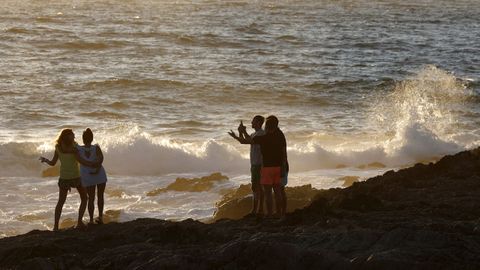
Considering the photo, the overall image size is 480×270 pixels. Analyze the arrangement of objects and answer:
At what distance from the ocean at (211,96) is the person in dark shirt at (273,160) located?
3494 mm

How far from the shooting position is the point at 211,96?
3047 cm

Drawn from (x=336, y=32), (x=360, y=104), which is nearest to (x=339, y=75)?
(x=360, y=104)

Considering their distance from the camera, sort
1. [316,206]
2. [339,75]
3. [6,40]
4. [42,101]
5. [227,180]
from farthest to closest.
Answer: [6,40], [339,75], [42,101], [227,180], [316,206]

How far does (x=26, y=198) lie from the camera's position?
16.8 meters

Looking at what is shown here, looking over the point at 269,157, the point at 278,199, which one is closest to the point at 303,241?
the point at 269,157

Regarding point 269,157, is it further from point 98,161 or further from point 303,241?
point 303,241

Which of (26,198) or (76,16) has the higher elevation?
(76,16)

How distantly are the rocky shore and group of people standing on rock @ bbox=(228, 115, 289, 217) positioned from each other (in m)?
0.64

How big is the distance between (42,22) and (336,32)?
16.2 m

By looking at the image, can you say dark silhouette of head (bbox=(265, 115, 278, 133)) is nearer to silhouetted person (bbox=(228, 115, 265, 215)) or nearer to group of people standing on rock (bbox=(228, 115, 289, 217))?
group of people standing on rock (bbox=(228, 115, 289, 217))

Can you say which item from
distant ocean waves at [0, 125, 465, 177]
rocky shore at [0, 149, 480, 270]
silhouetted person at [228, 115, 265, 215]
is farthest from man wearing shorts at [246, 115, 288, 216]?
distant ocean waves at [0, 125, 465, 177]

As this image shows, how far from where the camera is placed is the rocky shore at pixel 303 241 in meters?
8.20

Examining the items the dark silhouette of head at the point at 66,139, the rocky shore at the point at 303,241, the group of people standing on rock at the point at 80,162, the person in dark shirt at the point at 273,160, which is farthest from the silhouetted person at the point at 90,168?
the person in dark shirt at the point at 273,160

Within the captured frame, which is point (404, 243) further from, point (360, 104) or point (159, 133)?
point (360, 104)
